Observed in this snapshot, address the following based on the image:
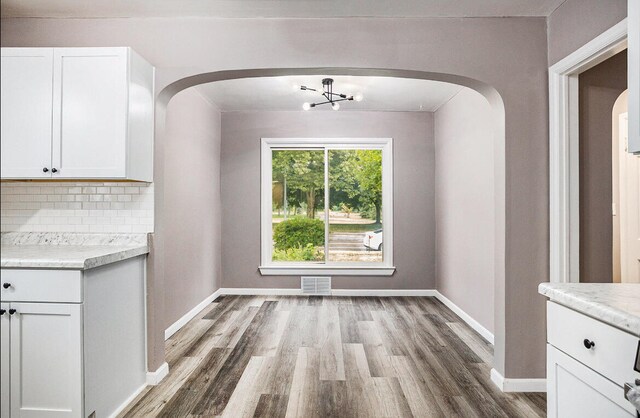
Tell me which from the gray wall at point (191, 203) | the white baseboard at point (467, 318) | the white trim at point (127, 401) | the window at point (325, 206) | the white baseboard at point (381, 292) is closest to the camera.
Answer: the white trim at point (127, 401)

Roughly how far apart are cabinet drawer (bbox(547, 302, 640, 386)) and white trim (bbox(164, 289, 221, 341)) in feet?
10.2

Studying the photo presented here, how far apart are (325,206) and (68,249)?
347cm

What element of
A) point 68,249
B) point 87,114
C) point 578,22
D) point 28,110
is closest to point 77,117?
point 87,114

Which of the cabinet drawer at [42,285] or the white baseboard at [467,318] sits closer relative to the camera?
the cabinet drawer at [42,285]

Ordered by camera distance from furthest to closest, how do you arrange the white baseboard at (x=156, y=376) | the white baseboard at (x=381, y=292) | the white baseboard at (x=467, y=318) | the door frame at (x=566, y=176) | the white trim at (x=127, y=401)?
1. the white baseboard at (x=381, y=292)
2. the white baseboard at (x=467, y=318)
3. the white baseboard at (x=156, y=376)
4. the door frame at (x=566, y=176)
5. the white trim at (x=127, y=401)

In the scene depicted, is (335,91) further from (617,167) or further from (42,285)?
(42,285)

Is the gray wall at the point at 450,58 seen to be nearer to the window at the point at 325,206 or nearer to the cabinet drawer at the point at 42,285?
the cabinet drawer at the point at 42,285

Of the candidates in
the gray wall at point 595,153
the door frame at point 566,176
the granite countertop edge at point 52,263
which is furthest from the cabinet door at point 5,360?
the gray wall at point 595,153

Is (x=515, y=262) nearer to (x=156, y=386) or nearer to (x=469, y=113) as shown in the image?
(x=469, y=113)

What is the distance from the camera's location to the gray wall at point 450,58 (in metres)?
2.71

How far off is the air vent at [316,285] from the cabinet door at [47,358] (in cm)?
352

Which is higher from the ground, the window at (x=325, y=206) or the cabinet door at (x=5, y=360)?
the window at (x=325, y=206)


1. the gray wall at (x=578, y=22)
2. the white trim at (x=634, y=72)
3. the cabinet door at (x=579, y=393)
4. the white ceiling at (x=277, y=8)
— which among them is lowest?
the cabinet door at (x=579, y=393)

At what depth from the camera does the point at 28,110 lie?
2.46m
